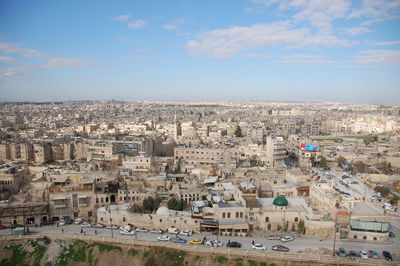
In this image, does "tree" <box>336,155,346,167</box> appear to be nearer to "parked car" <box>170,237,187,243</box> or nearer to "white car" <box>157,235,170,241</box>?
"parked car" <box>170,237,187,243</box>

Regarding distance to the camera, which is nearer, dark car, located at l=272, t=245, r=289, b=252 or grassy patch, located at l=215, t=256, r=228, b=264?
grassy patch, located at l=215, t=256, r=228, b=264

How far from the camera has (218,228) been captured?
19.8 metres

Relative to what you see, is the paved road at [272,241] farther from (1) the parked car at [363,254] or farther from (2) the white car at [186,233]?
(1) the parked car at [363,254]

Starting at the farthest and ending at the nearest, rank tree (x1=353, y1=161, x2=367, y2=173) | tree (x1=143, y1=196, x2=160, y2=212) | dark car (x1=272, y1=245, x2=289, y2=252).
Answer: tree (x1=353, y1=161, x2=367, y2=173) < tree (x1=143, y1=196, x2=160, y2=212) < dark car (x1=272, y1=245, x2=289, y2=252)

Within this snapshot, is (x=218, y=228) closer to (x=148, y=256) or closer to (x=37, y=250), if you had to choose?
(x=148, y=256)

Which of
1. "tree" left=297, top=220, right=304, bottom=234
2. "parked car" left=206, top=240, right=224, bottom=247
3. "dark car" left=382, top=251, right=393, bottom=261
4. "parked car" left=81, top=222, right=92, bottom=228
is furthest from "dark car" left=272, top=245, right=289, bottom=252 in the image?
"parked car" left=81, top=222, right=92, bottom=228

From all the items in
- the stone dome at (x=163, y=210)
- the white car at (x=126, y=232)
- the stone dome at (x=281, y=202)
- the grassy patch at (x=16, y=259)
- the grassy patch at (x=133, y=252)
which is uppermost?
the stone dome at (x=281, y=202)

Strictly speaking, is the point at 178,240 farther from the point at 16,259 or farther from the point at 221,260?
the point at 16,259

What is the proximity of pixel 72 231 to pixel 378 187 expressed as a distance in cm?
2472

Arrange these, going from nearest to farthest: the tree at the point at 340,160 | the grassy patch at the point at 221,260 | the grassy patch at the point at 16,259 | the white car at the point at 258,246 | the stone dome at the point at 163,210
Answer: the grassy patch at the point at 221,260, the white car at the point at 258,246, the grassy patch at the point at 16,259, the stone dome at the point at 163,210, the tree at the point at 340,160

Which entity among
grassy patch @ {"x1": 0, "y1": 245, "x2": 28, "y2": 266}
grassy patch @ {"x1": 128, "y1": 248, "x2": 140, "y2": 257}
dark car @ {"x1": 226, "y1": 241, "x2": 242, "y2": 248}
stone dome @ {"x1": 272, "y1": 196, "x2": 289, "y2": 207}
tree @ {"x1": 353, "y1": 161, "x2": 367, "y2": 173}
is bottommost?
grassy patch @ {"x1": 0, "y1": 245, "x2": 28, "y2": 266}

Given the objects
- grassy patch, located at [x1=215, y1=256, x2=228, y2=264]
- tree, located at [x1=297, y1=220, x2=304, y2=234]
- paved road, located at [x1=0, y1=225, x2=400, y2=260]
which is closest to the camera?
grassy patch, located at [x1=215, y1=256, x2=228, y2=264]

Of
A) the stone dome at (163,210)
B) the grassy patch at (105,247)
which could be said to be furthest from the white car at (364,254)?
the grassy patch at (105,247)

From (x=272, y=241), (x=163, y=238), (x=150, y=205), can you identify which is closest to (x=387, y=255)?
(x=272, y=241)
